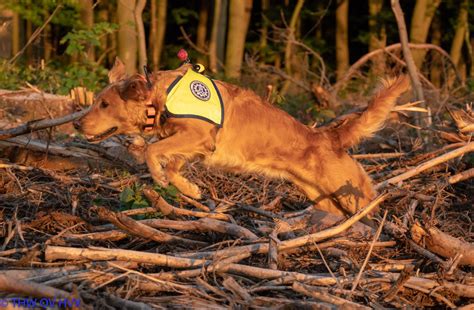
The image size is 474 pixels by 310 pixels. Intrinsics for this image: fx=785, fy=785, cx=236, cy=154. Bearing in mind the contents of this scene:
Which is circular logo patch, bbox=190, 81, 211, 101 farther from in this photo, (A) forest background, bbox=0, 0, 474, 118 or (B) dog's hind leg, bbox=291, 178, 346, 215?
(A) forest background, bbox=0, 0, 474, 118

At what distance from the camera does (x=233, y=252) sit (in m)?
5.99

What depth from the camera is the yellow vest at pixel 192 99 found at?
7289 mm

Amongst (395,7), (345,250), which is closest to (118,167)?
(345,250)

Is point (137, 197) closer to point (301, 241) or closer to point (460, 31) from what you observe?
point (301, 241)

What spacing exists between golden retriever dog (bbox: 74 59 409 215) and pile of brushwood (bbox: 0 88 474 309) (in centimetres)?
32

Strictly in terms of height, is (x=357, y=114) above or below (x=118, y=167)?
above

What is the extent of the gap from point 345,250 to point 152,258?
1.74 m

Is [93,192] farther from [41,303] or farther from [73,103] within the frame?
[73,103]

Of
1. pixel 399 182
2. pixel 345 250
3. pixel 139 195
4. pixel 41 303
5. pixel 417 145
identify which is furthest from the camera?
pixel 417 145

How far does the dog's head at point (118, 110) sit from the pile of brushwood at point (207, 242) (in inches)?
24.4

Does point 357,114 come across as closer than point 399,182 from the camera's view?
Yes

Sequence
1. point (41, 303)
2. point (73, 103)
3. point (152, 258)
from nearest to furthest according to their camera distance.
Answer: point (41, 303)
point (152, 258)
point (73, 103)

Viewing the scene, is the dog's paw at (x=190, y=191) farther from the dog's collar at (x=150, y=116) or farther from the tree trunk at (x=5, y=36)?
the tree trunk at (x=5, y=36)

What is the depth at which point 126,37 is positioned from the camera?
58.2ft
